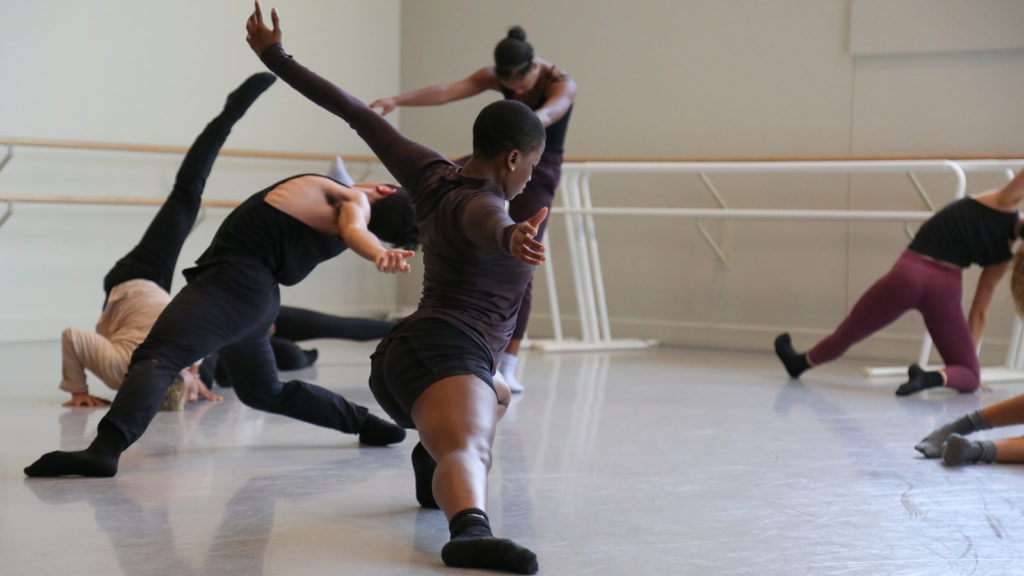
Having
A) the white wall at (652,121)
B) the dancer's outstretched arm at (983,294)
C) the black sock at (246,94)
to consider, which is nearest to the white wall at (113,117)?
the white wall at (652,121)

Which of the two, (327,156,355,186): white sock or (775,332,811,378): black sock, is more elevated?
(327,156,355,186): white sock

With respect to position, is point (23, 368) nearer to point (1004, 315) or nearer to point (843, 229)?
point (843, 229)

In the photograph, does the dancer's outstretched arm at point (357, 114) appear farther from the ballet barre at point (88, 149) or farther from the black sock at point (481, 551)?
the ballet barre at point (88, 149)

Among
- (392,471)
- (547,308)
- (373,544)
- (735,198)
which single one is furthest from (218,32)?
(373,544)

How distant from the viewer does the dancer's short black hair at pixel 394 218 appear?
2.70 metres

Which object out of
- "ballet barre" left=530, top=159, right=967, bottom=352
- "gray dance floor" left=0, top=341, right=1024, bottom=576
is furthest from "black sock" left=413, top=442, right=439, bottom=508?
"ballet barre" left=530, top=159, right=967, bottom=352

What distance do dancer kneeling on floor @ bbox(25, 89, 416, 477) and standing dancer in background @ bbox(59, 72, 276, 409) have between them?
564mm

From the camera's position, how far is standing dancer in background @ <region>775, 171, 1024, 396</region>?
12.6 feet

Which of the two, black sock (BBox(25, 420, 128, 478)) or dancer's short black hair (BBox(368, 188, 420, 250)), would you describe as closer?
black sock (BBox(25, 420, 128, 478))

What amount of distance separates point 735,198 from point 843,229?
55cm

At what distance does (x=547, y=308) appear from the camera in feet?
20.4

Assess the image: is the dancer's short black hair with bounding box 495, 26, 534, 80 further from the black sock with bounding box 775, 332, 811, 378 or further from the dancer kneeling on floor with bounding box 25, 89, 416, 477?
the black sock with bounding box 775, 332, 811, 378

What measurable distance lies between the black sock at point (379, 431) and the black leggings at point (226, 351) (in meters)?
0.02

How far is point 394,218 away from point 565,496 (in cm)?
84
